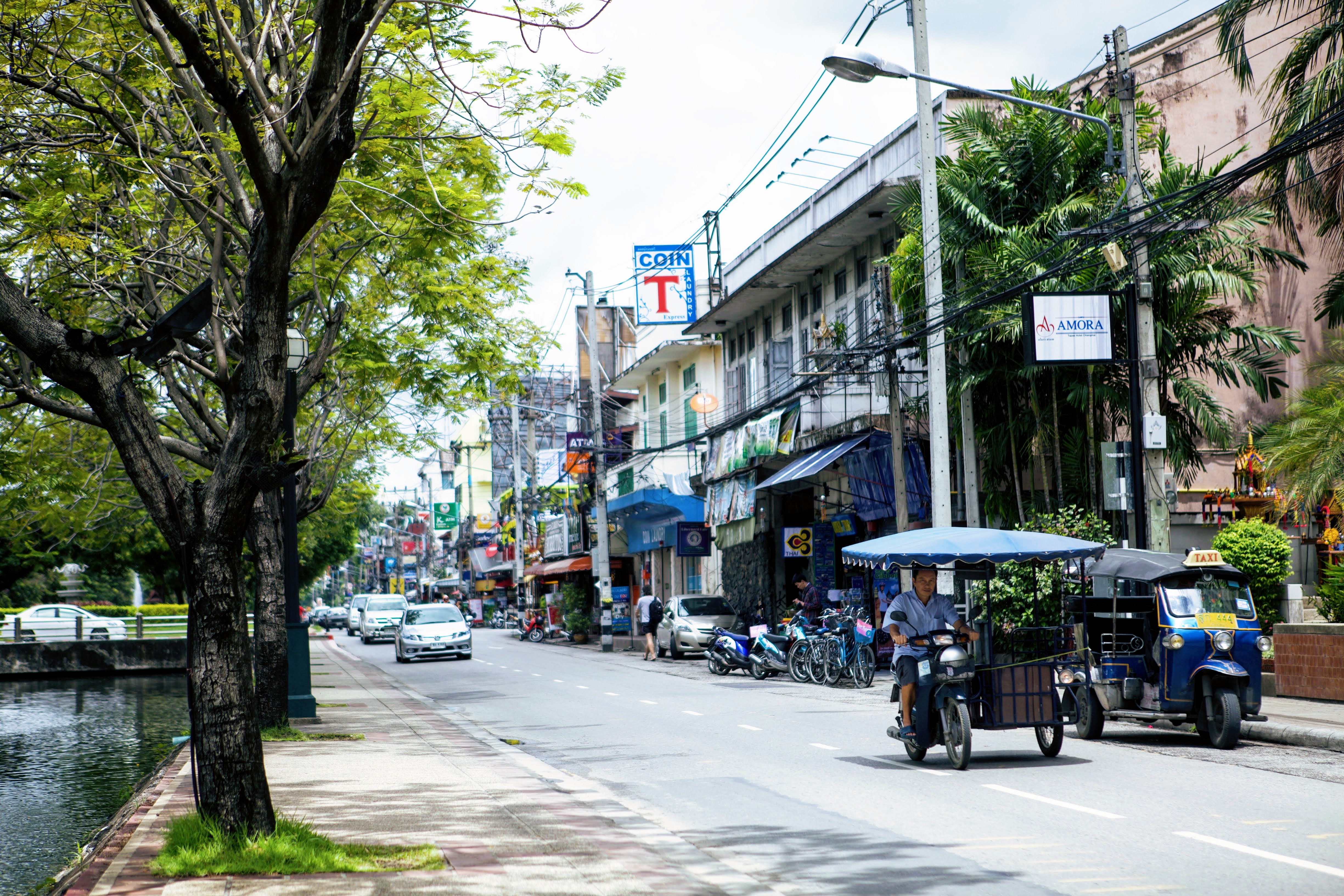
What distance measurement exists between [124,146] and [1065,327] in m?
12.5

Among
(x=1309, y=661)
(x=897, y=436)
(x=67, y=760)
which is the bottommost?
(x=67, y=760)

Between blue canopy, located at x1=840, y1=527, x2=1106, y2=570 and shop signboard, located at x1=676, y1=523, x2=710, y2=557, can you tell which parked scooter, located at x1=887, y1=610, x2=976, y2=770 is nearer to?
blue canopy, located at x1=840, y1=527, x2=1106, y2=570

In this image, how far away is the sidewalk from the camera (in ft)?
23.2

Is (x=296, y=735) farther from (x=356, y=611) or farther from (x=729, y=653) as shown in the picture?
(x=356, y=611)

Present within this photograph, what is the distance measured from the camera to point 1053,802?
10211mm

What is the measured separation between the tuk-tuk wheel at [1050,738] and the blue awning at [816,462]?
557 inches

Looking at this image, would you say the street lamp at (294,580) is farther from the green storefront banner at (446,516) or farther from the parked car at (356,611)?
the green storefront banner at (446,516)

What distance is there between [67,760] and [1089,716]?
507 inches

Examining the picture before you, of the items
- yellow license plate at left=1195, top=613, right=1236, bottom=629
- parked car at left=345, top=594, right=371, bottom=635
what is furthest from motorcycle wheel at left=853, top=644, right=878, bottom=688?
parked car at left=345, top=594, right=371, bottom=635

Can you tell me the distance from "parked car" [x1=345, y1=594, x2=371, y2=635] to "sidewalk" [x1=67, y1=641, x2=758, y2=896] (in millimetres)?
46073

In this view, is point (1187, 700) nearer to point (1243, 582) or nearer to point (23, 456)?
point (1243, 582)

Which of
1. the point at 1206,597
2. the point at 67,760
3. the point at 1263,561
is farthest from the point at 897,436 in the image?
the point at 67,760

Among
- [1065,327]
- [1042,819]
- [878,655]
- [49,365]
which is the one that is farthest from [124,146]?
[878,655]

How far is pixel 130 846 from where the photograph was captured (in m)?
8.25
